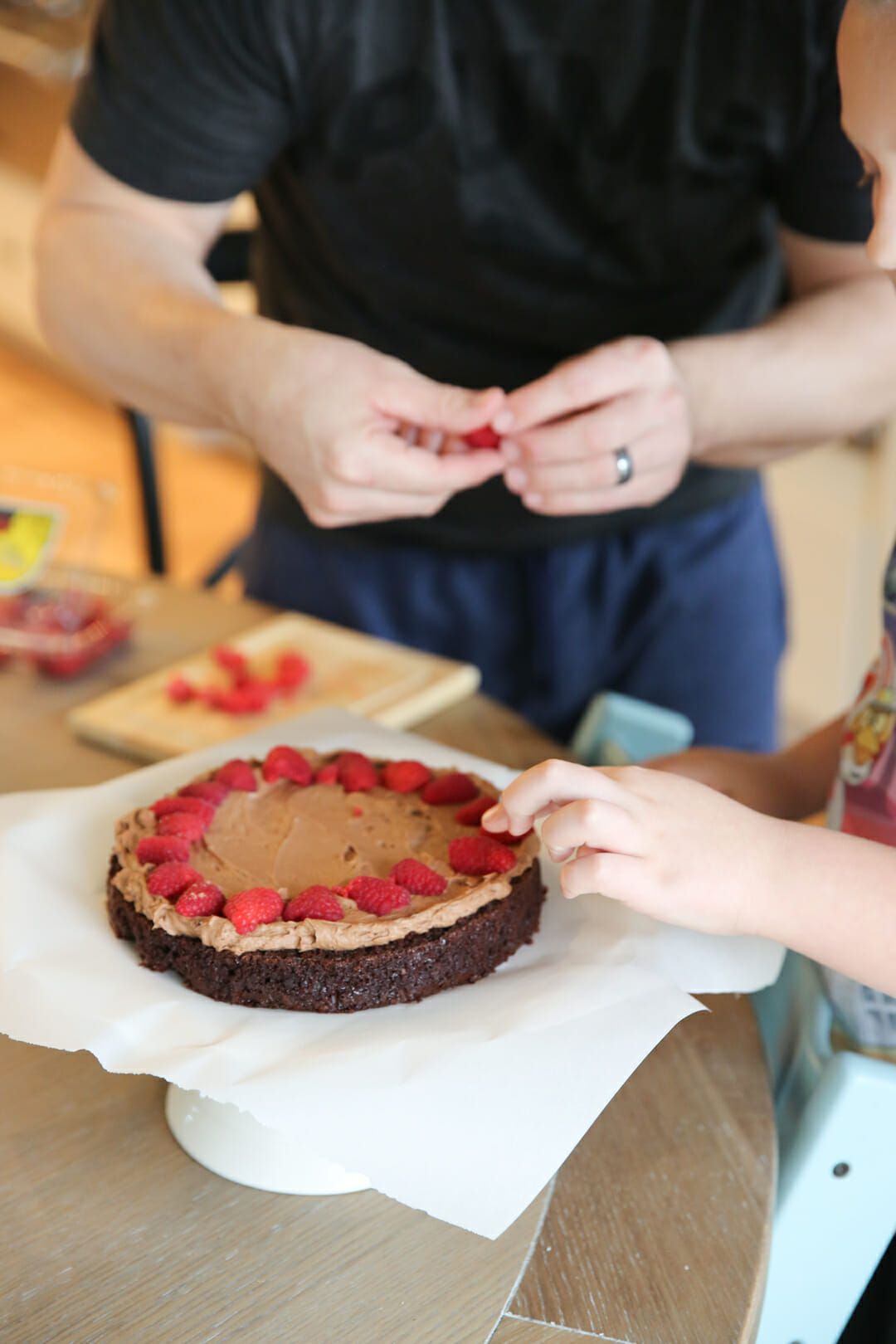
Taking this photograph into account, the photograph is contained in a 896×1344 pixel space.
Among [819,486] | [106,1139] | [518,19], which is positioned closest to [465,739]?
[106,1139]

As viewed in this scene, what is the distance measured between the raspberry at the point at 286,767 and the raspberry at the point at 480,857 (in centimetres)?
14

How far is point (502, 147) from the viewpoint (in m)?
1.27

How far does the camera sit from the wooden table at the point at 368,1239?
2.19 ft

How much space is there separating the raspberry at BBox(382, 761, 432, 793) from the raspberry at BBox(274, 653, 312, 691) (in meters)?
0.44

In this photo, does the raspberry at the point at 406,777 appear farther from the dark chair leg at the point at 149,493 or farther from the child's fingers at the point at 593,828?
the dark chair leg at the point at 149,493

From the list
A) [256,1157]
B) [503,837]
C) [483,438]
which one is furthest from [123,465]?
[256,1157]

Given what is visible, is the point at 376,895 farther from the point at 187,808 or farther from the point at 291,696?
the point at 291,696

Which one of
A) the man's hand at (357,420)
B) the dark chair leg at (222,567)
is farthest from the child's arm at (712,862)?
the dark chair leg at (222,567)

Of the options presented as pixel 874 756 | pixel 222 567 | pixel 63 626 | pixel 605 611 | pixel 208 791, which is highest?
pixel 874 756

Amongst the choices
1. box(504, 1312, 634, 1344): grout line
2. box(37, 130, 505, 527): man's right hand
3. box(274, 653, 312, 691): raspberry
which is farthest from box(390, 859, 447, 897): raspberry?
box(274, 653, 312, 691): raspberry

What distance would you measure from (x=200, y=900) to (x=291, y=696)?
60cm

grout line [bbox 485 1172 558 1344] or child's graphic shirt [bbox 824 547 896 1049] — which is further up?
child's graphic shirt [bbox 824 547 896 1049]

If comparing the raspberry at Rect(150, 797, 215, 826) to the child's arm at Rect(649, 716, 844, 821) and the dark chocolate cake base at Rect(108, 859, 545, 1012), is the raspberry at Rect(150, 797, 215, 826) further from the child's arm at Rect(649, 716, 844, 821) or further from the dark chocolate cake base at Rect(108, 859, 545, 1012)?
the child's arm at Rect(649, 716, 844, 821)

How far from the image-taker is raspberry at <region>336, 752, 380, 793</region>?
923 mm
